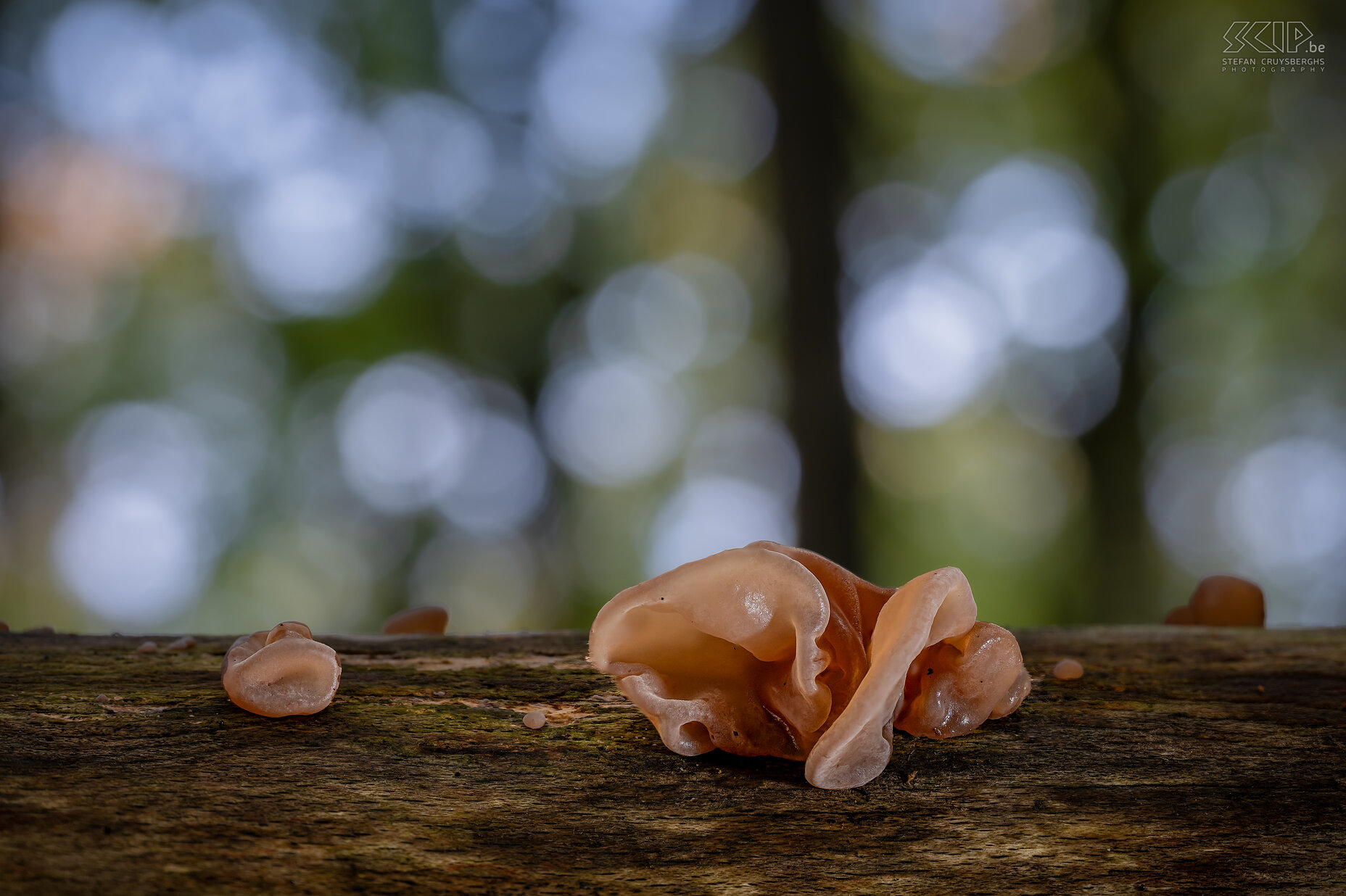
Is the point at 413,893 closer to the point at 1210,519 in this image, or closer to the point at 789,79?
the point at 789,79

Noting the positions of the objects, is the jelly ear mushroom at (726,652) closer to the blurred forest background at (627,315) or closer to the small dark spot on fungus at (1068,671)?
the small dark spot on fungus at (1068,671)

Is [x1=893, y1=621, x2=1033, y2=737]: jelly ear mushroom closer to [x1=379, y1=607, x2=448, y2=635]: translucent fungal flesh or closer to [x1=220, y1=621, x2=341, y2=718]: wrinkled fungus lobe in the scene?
[x1=220, y1=621, x2=341, y2=718]: wrinkled fungus lobe

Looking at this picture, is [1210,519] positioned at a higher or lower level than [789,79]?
lower

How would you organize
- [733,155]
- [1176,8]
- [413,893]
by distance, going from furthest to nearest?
1. [733,155]
2. [1176,8]
3. [413,893]

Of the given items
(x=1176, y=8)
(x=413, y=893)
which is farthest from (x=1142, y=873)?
(x=1176, y=8)
